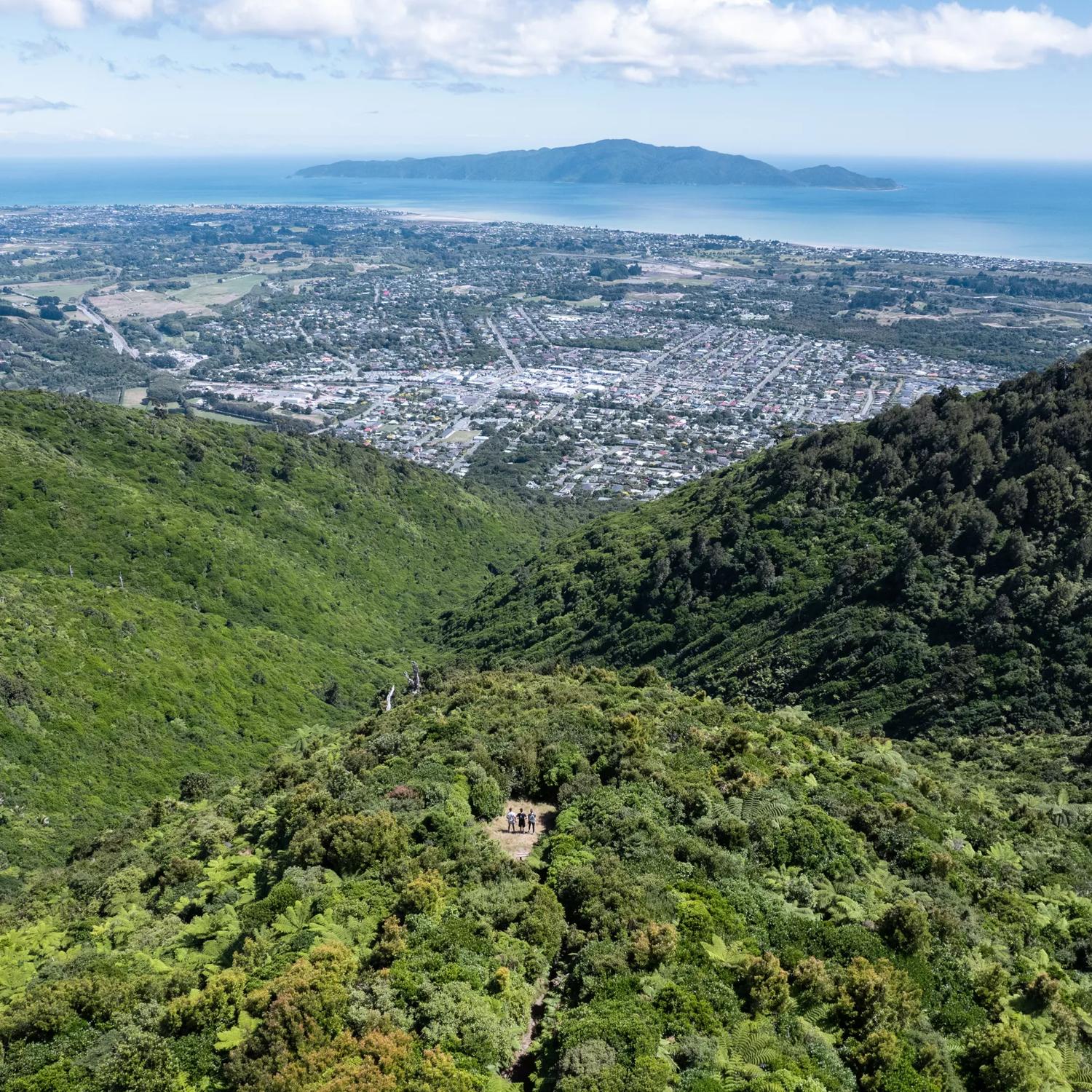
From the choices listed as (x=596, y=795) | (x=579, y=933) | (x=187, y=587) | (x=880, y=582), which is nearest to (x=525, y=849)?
(x=596, y=795)

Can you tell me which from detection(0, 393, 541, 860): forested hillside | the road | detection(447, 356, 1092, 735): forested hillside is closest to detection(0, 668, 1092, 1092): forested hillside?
detection(447, 356, 1092, 735): forested hillside

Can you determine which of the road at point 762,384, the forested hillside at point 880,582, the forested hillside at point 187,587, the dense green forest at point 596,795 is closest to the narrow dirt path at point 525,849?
the dense green forest at point 596,795

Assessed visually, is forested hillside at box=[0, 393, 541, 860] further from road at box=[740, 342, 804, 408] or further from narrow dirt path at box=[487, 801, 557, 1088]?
road at box=[740, 342, 804, 408]

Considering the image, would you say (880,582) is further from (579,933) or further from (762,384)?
(762,384)

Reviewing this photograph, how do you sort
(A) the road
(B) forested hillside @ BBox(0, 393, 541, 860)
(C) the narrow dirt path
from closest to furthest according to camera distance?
(C) the narrow dirt path → (B) forested hillside @ BBox(0, 393, 541, 860) → (A) the road

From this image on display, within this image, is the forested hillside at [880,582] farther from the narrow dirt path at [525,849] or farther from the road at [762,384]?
the road at [762,384]
